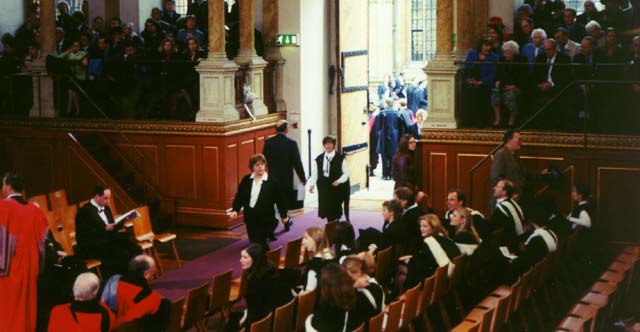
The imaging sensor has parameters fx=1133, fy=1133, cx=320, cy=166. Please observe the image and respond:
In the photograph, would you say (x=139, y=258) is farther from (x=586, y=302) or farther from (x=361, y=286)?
(x=586, y=302)

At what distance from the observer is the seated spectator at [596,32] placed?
14.3 m

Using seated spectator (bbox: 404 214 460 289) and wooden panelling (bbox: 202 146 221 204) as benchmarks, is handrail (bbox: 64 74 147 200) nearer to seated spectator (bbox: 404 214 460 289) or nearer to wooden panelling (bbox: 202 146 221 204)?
wooden panelling (bbox: 202 146 221 204)

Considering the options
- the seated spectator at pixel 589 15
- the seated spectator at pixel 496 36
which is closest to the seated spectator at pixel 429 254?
the seated spectator at pixel 496 36

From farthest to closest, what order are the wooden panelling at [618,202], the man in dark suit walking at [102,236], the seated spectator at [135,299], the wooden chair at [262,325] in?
1. the wooden panelling at [618,202]
2. the man in dark suit walking at [102,236]
3. the seated spectator at [135,299]
4. the wooden chair at [262,325]

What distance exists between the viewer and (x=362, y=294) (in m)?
8.55

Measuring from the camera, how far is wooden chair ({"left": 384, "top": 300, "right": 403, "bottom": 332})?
8602 mm

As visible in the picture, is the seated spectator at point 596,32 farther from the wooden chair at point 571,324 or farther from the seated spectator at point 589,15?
the wooden chair at point 571,324

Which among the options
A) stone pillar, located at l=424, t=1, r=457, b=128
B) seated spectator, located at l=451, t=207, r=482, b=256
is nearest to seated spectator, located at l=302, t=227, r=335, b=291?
seated spectator, located at l=451, t=207, r=482, b=256

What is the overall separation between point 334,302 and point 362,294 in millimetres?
481

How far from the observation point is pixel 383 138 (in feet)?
65.1

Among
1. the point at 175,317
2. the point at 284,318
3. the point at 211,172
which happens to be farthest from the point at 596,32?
the point at 175,317

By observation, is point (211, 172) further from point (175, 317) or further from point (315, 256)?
point (175, 317)

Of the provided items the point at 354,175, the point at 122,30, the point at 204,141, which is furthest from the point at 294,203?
the point at 122,30

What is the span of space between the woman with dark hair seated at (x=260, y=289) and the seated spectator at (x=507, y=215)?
3306mm
